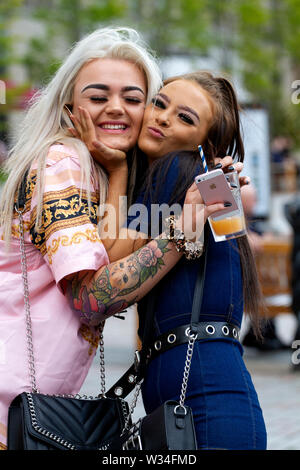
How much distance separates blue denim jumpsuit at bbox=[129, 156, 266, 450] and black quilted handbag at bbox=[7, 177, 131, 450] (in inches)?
5.1

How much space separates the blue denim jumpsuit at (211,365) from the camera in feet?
6.53

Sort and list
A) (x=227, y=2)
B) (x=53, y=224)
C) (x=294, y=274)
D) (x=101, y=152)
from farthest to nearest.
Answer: (x=227, y=2), (x=294, y=274), (x=101, y=152), (x=53, y=224)

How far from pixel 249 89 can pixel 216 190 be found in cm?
2912

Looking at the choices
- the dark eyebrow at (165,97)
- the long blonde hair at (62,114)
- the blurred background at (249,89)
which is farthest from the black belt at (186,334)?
the dark eyebrow at (165,97)

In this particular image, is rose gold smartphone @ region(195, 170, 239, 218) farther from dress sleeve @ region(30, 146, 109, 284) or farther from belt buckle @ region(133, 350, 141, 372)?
belt buckle @ region(133, 350, 141, 372)

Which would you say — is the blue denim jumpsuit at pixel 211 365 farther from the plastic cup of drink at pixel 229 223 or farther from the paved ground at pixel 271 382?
the paved ground at pixel 271 382

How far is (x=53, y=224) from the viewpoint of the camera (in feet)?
6.73

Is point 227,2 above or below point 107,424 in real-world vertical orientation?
above

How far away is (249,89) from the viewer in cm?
3033

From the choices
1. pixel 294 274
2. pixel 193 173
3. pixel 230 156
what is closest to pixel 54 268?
pixel 193 173

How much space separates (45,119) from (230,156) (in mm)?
584

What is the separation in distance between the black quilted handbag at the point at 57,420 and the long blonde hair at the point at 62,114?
100 millimetres

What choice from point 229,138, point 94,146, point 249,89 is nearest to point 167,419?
point 94,146
